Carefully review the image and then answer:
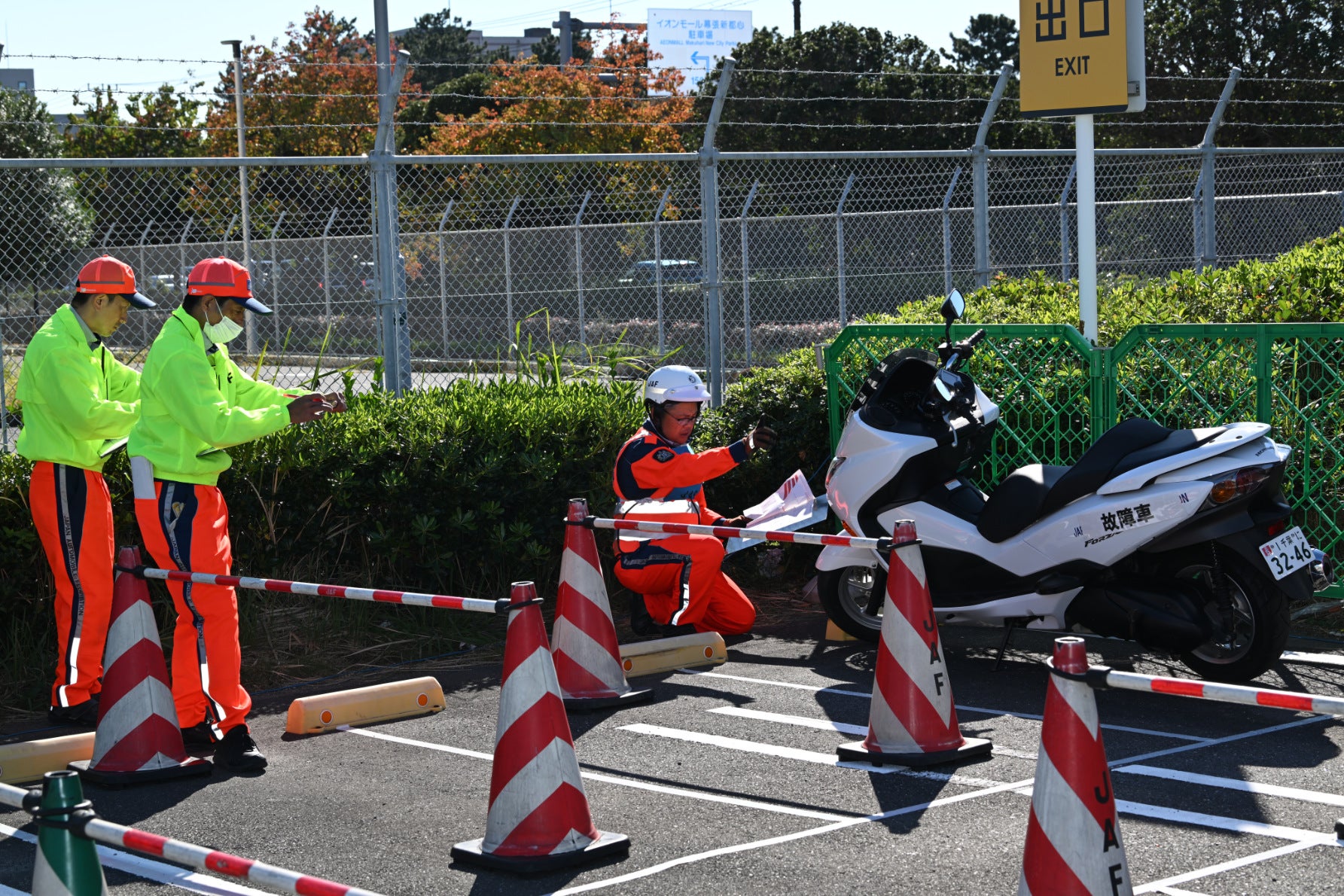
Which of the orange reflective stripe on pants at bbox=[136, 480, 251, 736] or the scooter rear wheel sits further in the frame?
the scooter rear wheel

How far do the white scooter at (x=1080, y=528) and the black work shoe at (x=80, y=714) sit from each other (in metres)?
3.28

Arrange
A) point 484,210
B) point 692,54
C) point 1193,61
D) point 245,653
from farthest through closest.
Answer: point 692,54, point 1193,61, point 484,210, point 245,653

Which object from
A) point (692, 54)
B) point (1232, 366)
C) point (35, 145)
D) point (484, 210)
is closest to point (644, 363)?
point (1232, 366)

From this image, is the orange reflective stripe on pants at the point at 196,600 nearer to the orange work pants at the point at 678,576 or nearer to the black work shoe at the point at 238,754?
the black work shoe at the point at 238,754

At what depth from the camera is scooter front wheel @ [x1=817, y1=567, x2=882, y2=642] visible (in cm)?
744

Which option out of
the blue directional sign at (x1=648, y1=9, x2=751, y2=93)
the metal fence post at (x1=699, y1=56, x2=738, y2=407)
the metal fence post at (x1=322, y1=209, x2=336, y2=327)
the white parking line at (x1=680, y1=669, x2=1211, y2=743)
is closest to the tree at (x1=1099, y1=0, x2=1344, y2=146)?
the metal fence post at (x1=322, y1=209, x2=336, y2=327)

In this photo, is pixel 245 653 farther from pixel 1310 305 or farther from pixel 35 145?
pixel 35 145

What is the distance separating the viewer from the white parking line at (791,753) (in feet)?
17.6

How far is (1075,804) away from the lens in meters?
3.65

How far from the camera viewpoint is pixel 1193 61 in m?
34.1

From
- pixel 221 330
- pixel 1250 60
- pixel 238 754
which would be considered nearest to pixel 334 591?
pixel 238 754

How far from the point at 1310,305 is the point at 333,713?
600 cm

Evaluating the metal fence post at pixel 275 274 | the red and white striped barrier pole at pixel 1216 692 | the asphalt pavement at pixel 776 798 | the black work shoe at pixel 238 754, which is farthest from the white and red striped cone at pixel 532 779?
the metal fence post at pixel 275 274

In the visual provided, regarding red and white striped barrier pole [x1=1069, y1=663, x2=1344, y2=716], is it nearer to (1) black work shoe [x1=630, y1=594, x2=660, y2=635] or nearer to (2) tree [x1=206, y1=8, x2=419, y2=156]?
(1) black work shoe [x1=630, y1=594, x2=660, y2=635]
